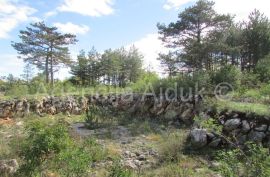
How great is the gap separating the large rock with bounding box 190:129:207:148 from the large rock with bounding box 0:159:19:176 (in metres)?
3.94

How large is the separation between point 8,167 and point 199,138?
13.8 ft

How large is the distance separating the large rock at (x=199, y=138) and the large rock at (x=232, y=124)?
74cm

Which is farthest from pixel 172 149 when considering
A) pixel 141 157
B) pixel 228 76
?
pixel 228 76

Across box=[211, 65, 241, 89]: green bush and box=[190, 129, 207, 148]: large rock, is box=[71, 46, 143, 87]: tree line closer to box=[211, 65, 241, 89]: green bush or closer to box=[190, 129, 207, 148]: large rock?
box=[211, 65, 241, 89]: green bush

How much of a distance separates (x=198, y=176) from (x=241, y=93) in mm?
5766

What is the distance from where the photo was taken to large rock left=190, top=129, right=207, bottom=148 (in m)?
7.86

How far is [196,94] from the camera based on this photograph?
441 inches

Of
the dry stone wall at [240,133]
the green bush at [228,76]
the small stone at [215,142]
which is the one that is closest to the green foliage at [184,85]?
the green bush at [228,76]

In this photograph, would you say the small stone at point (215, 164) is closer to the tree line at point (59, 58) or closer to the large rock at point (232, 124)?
the large rock at point (232, 124)

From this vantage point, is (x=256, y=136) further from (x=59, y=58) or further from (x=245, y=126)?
(x=59, y=58)

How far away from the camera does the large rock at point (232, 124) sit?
325 inches

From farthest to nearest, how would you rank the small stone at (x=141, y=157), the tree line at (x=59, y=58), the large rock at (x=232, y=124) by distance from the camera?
the tree line at (x=59, y=58) < the large rock at (x=232, y=124) < the small stone at (x=141, y=157)

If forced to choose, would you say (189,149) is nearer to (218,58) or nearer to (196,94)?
(196,94)

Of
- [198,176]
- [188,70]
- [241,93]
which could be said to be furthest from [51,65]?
[198,176]
